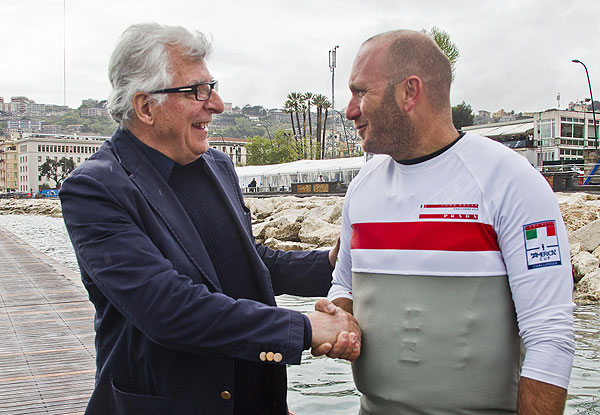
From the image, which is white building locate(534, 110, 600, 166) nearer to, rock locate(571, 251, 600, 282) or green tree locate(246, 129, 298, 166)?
green tree locate(246, 129, 298, 166)

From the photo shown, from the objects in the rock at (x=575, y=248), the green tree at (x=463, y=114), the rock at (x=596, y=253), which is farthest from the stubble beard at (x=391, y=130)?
the green tree at (x=463, y=114)

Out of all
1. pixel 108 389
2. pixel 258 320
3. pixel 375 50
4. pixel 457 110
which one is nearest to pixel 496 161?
pixel 375 50

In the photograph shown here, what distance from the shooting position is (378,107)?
1.99 metres

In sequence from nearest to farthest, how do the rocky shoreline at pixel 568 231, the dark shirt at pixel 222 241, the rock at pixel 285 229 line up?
the dark shirt at pixel 222 241 → the rocky shoreline at pixel 568 231 → the rock at pixel 285 229

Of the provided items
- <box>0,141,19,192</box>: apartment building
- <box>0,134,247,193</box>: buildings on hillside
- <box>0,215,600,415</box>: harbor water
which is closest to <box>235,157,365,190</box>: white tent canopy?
<box>0,215,600,415</box>: harbor water

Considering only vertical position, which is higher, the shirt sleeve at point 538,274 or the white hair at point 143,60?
the white hair at point 143,60

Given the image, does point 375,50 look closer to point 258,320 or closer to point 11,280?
point 258,320

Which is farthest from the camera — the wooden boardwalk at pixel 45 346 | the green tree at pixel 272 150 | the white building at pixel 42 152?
the white building at pixel 42 152

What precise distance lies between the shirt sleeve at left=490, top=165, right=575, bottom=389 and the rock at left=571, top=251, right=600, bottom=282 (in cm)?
850

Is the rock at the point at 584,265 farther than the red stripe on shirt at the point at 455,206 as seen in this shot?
Yes

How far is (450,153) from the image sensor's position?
1.90 meters

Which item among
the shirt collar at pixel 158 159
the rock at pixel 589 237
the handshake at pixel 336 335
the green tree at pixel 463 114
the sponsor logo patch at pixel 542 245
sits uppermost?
the green tree at pixel 463 114

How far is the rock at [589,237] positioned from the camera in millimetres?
10805

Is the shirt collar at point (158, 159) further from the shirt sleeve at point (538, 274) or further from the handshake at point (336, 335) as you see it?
the shirt sleeve at point (538, 274)
